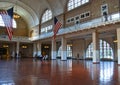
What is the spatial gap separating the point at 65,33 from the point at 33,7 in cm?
1416

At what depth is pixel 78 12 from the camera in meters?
29.2

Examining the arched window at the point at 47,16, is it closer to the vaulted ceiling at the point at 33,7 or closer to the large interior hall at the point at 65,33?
the large interior hall at the point at 65,33

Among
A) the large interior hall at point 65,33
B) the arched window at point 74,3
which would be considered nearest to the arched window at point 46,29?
the large interior hall at point 65,33

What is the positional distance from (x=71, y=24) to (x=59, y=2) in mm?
4693

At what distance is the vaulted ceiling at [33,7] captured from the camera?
33.2 m

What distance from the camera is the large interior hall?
1902 cm

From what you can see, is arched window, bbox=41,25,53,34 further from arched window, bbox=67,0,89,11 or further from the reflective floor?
the reflective floor

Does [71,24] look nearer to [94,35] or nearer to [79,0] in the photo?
[79,0]

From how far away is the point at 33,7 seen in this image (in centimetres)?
3994

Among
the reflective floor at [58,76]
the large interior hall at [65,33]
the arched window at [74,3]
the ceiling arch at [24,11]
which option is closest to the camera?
the reflective floor at [58,76]

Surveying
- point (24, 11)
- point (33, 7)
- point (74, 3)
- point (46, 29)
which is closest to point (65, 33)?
point (74, 3)

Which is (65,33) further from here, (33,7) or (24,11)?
(24,11)

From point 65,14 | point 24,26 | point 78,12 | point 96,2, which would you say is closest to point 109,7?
point 96,2

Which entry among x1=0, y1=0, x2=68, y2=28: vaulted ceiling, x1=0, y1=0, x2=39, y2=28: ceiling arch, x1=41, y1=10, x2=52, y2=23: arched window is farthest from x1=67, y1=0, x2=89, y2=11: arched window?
x1=0, y1=0, x2=39, y2=28: ceiling arch
